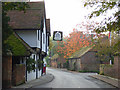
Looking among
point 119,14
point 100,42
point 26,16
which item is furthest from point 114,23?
point 100,42

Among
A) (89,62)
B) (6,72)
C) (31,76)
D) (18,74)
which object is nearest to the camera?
(6,72)

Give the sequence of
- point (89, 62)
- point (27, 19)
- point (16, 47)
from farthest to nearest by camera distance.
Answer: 1. point (89, 62)
2. point (27, 19)
3. point (16, 47)

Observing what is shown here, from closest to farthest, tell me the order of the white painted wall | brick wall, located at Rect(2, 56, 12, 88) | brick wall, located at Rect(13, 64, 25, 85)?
brick wall, located at Rect(2, 56, 12, 88) → brick wall, located at Rect(13, 64, 25, 85) → the white painted wall

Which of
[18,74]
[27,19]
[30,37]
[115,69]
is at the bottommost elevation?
[115,69]

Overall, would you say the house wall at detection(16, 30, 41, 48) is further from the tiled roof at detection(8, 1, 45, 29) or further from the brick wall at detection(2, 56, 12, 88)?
the brick wall at detection(2, 56, 12, 88)

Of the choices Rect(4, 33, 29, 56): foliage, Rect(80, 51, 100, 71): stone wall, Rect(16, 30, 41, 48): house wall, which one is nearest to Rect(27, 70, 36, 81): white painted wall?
Rect(16, 30, 41, 48): house wall

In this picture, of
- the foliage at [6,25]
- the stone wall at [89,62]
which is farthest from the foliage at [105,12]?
the stone wall at [89,62]

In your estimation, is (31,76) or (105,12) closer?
(105,12)

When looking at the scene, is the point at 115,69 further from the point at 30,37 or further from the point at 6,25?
the point at 6,25

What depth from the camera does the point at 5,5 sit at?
498 inches

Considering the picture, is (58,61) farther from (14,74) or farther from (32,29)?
(14,74)

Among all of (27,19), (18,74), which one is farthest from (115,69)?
(18,74)

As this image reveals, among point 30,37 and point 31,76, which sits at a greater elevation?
point 30,37

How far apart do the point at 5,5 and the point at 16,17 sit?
11.8 m
